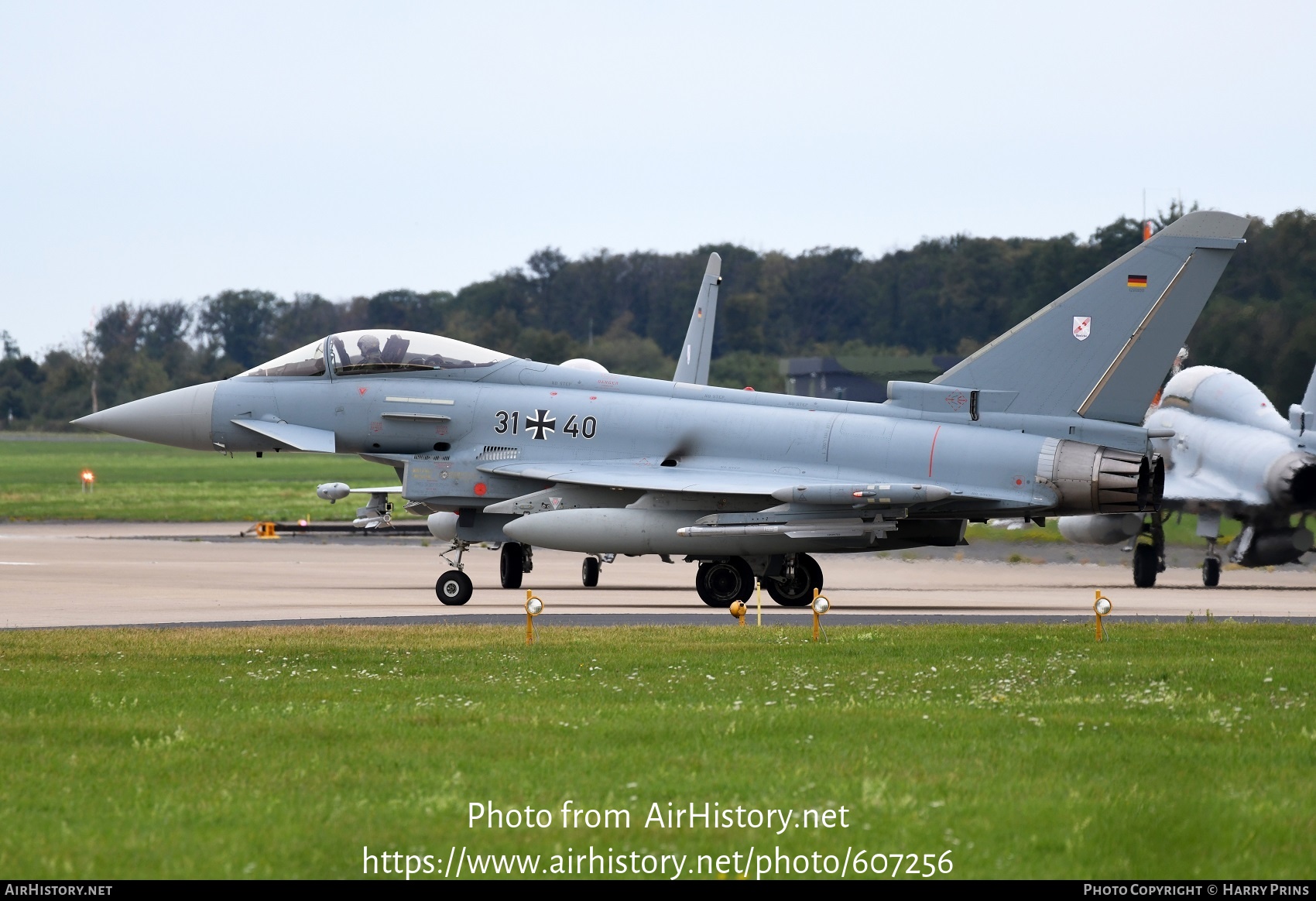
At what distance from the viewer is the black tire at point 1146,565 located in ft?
→ 78.6

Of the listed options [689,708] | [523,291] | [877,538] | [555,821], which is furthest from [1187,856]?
[523,291]

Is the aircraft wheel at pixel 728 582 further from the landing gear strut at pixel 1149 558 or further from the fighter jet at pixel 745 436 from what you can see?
the landing gear strut at pixel 1149 558

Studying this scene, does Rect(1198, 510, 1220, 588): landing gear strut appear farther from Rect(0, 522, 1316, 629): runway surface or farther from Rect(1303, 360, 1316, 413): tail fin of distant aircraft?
Rect(1303, 360, 1316, 413): tail fin of distant aircraft

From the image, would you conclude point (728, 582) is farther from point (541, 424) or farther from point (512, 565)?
point (512, 565)

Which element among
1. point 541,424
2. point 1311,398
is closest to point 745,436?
point 541,424

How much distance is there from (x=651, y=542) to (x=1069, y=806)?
41.1 ft

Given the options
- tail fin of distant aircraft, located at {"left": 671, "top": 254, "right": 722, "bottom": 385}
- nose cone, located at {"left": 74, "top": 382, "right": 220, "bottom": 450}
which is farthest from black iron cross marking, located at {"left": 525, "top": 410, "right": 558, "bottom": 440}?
tail fin of distant aircraft, located at {"left": 671, "top": 254, "right": 722, "bottom": 385}

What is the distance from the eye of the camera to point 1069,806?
6.71 metres

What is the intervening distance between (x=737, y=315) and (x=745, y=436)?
169 feet

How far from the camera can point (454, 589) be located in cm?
1989

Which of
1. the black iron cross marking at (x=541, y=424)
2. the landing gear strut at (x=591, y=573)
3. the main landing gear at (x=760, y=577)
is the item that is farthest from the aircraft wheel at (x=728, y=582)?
the landing gear strut at (x=591, y=573)

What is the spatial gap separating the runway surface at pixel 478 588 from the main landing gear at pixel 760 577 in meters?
0.25

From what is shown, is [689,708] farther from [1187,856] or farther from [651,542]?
[651,542]

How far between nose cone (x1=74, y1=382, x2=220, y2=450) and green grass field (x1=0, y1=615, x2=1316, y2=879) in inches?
330
